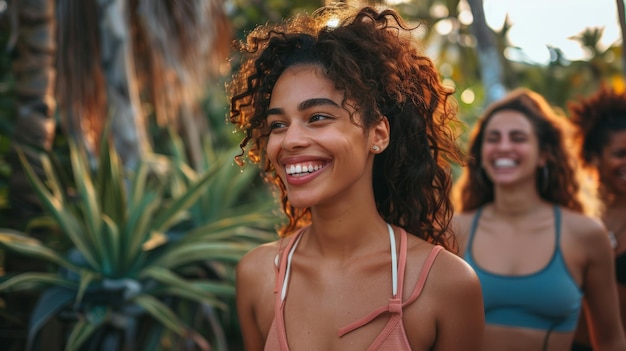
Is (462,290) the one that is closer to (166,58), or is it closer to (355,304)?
(355,304)

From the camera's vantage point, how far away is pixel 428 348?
236cm

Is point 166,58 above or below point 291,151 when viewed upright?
above

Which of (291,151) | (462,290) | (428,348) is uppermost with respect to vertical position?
(291,151)

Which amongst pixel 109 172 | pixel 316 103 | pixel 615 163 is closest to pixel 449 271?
pixel 316 103

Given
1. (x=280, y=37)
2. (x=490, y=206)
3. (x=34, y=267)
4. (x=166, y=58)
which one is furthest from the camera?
(x=166, y=58)

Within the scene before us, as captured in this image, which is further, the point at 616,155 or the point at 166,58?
the point at 166,58

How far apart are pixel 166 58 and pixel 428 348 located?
17.0 ft

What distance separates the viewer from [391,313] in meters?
2.33

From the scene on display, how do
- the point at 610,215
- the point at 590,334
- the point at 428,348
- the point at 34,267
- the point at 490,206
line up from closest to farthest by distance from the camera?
1. the point at 428,348
2. the point at 590,334
3. the point at 490,206
4. the point at 610,215
5. the point at 34,267

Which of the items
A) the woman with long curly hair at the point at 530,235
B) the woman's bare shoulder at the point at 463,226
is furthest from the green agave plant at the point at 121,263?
the woman with long curly hair at the point at 530,235

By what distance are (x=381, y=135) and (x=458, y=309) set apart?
60cm

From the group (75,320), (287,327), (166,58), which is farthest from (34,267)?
(287,327)

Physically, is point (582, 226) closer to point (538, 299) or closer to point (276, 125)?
point (538, 299)

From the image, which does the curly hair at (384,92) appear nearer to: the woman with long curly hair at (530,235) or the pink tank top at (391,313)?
the pink tank top at (391,313)
